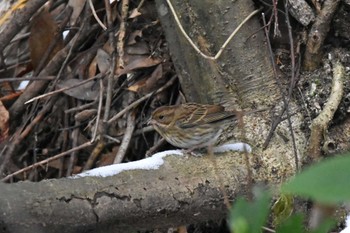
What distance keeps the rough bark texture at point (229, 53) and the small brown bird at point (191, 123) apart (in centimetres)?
9

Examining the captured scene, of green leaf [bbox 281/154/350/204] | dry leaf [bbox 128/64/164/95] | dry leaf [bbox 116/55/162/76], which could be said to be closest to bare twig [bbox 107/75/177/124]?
dry leaf [bbox 128/64/164/95]

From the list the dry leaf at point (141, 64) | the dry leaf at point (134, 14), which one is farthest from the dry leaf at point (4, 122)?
the dry leaf at point (134, 14)

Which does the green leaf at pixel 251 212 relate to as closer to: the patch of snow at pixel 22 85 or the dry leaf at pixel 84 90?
the dry leaf at pixel 84 90

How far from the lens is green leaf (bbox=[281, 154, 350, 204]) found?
0.50 meters

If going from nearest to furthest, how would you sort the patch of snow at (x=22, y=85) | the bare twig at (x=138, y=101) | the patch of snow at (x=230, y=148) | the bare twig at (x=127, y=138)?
the patch of snow at (x=230, y=148)
the bare twig at (x=127, y=138)
the bare twig at (x=138, y=101)
the patch of snow at (x=22, y=85)

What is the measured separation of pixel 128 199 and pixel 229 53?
1109 millimetres

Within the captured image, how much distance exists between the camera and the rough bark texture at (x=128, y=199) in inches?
84.9

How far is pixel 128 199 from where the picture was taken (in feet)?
8.12

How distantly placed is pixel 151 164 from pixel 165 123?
81 centimetres

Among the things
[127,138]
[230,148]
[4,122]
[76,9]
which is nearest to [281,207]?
[230,148]

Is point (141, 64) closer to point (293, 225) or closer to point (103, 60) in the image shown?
point (103, 60)

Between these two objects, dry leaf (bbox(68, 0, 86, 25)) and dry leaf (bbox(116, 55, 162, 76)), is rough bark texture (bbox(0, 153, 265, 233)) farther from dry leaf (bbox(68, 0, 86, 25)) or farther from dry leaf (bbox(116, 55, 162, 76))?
dry leaf (bbox(68, 0, 86, 25))

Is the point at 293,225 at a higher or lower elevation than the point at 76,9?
higher

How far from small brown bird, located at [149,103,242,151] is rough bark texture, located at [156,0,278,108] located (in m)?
0.09
